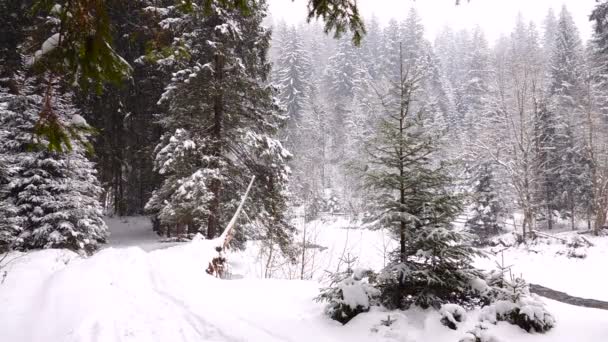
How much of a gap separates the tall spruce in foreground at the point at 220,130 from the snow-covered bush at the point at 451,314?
807cm

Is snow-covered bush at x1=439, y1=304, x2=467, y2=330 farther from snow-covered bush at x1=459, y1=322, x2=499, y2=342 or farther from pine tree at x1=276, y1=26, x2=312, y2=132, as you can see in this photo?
pine tree at x1=276, y1=26, x2=312, y2=132

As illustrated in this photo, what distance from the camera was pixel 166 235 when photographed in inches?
694

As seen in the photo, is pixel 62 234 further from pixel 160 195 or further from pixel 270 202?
pixel 270 202

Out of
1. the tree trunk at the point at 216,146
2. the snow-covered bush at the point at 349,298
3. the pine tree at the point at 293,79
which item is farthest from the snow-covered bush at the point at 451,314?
the pine tree at the point at 293,79

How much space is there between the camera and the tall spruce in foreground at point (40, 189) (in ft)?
34.0

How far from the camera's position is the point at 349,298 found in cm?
543

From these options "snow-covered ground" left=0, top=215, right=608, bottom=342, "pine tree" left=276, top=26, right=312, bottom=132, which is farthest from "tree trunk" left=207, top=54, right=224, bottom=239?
"pine tree" left=276, top=26, right=312, bottom=132

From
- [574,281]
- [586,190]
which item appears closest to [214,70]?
[574,281]

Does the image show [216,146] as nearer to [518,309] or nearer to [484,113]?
[518,309]

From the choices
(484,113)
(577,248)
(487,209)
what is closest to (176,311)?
(577,248)

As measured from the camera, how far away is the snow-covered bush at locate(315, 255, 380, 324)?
5.42 m

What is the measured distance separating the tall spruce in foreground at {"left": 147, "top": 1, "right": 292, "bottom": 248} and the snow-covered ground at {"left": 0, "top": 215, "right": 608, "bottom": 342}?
3034mm

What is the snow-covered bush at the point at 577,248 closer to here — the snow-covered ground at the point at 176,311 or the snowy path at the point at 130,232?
the snow-covered ground at the point at 176,311

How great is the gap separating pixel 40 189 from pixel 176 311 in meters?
7.54
